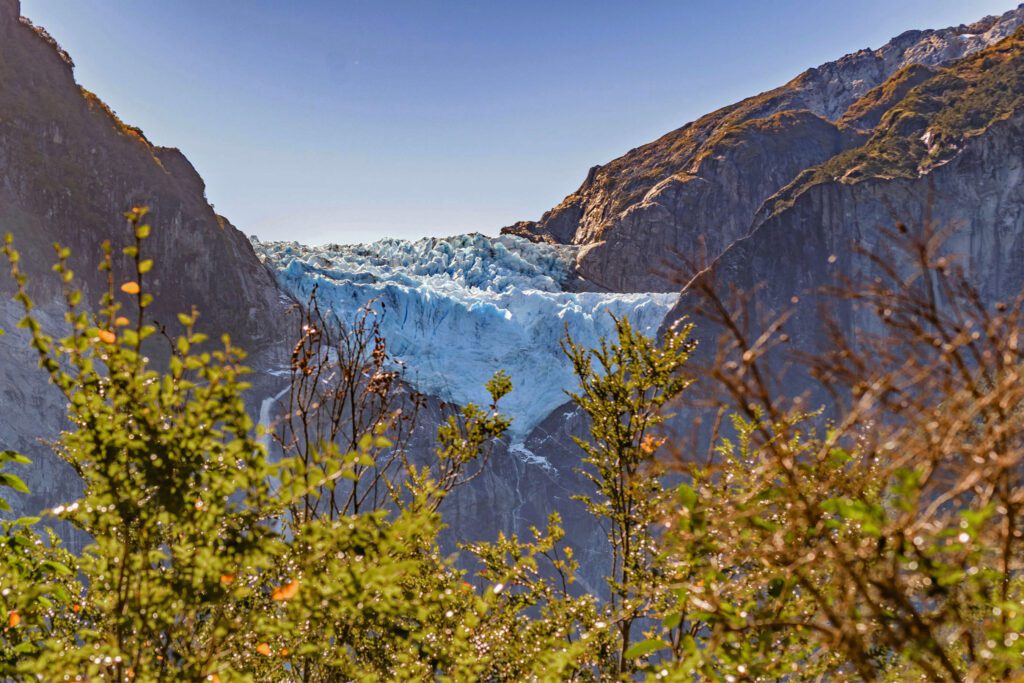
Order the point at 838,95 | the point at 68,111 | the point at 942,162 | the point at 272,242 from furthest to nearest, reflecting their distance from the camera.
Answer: the point at 838,95 → the point at 272,242 → the point at 942,162 → the point at 68,111

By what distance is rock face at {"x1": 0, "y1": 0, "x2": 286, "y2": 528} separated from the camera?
33.5 metres

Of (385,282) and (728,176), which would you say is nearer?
(385,282)

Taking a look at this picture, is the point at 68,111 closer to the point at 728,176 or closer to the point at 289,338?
the point at 289,338

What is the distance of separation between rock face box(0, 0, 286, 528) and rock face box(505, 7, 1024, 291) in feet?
106

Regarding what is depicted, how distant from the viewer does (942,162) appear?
52062 mm

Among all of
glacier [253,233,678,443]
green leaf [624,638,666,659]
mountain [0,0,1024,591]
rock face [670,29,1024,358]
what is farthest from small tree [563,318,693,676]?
rock face [670,29,1024,358]

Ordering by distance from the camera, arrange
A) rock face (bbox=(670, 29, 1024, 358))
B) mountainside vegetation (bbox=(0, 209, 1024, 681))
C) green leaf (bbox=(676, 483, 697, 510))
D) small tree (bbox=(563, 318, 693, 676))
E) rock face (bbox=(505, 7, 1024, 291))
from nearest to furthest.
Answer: mountainside vegetation (bbox=(0, 209, 1024, 681)) < green leaf (bbox=(676, 483, 697, 510)) < small tree (bbox=(563, 318, 693, 676)) < rock face (bbox=(670, 29, 1024, 358)) < rock face (bbox=(505, 7, 1024, 291))

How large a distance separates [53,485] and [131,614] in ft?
125

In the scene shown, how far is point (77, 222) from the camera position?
41562 millimetres

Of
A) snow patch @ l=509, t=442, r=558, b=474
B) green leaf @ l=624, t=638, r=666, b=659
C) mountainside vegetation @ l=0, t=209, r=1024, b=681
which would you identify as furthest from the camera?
snow patch @ l=509, t=442, r=558, b=474

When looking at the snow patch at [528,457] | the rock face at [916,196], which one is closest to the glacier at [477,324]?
the snow patch at [528,457]

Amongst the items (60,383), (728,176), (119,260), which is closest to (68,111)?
(119,260)

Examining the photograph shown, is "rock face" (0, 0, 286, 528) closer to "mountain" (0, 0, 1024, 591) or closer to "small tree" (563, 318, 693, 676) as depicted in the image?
"mountain" (0, 0, 1024, 591)

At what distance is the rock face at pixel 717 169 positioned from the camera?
6316 cm
